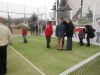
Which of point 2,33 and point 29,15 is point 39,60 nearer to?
point 2,33

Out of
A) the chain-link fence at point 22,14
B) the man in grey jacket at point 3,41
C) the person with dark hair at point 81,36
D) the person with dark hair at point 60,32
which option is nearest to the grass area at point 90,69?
the man in grey jacket at point 3,41

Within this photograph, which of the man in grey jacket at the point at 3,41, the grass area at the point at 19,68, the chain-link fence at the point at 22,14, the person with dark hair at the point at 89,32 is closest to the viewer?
the man in grey jacket at the point at 3,41

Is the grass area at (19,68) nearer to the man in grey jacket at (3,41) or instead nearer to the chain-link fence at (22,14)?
the man in grey jacket at (3,41)

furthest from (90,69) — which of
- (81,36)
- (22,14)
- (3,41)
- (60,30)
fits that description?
(22,14)

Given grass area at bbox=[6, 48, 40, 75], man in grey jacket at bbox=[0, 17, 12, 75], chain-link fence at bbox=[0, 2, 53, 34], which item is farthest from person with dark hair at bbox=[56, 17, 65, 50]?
chain-link fence at bbox=[0, 2, 53, 34]

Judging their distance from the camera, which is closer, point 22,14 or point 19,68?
point 19,68

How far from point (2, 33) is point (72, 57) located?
4.99 metres

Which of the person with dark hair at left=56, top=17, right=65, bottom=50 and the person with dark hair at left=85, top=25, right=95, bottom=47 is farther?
the person with dark hair at left=85, top=25, right=95, bottom=47

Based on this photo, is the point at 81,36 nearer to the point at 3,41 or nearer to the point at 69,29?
the point at 69,29

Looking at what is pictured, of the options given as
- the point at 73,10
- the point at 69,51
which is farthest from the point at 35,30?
the point at 69,51

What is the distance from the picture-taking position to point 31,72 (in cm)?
940

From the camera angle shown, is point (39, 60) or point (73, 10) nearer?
point (39, 60)

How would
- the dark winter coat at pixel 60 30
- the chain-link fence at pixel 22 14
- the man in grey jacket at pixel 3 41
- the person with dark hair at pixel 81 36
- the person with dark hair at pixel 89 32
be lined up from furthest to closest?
1. the chain-link fence at pixel 22 14
2. the person with dark hair at pixel 81 36
3. the person with dark hair at pixel 89 32
4. the dark winter coat at pixel 60 30
5. the man in grey jacket at pixel 3 41

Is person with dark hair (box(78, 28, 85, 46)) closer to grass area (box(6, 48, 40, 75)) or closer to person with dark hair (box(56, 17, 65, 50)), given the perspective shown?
person with dark hair (box(56, 17, 65, 50))
